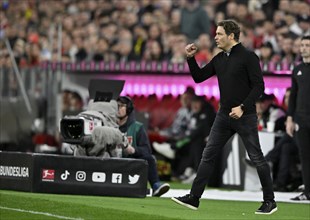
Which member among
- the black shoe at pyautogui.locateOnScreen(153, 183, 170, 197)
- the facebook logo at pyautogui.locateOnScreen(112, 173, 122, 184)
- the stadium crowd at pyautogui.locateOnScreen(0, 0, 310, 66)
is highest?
the stadium crowd at pyautogui.locateOnScreen(0, 0, 310, 66)

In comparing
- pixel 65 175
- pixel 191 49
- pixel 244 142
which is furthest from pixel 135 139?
pixel 191 49

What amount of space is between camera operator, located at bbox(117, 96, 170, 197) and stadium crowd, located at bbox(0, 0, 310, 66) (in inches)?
193

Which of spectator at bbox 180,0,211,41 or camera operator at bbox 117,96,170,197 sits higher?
spectator at bbox 180,0,211,41

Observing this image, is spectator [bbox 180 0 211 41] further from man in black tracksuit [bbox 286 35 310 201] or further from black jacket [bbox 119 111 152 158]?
man in black tracksuit [bbox 286 35 310 201]

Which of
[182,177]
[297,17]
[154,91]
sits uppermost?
→ [297,17]

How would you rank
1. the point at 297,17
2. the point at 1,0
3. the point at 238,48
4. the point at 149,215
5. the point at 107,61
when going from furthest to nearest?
1. the point at 1,0
2. the point at 107,61
3. the point at 297,17
4. the point at 238,48
5. the point at 149,215

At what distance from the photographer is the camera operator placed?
16234 millimetres

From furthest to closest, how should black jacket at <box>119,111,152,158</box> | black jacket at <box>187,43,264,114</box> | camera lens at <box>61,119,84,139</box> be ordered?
black jacket at <box>119,111,152,158</box> < camera lens at <box>61,119,84,139</box> < black jacket at <box>187,43,264,114</box>

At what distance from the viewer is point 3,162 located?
15.7m

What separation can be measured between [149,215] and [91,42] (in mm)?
14119

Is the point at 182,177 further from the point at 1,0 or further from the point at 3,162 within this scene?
the point at 1,0

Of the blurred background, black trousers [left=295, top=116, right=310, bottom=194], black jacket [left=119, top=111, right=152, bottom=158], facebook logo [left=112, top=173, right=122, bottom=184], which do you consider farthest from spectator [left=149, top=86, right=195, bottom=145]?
facebook logo [left=112, top=173, right=122, bottom=184]

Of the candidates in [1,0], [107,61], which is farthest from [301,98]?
[1,0]

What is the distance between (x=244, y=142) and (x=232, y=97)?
21.2 inches
